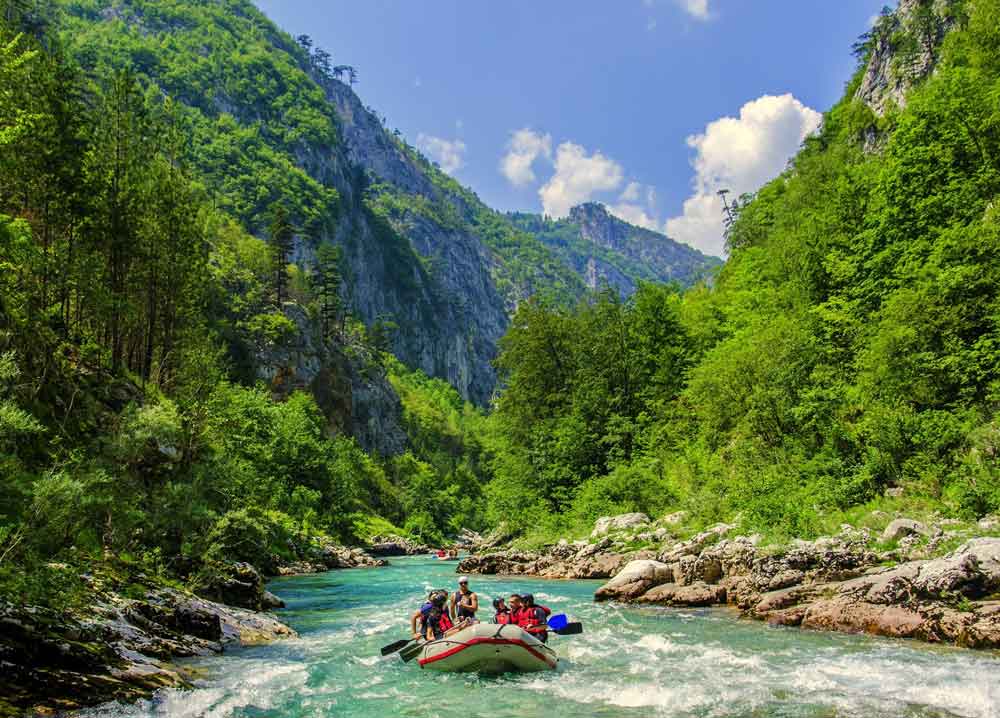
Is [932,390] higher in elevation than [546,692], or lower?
higher

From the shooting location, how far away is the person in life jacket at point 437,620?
14156 mm

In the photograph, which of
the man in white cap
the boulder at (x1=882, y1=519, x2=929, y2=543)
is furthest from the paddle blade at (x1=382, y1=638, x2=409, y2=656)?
Result: the boulder at (x1=882, y1=519, x2=929, y2=543)

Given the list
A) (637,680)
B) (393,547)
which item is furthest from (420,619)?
(393,547)

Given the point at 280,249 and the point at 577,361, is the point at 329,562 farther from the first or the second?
the point at 280,249

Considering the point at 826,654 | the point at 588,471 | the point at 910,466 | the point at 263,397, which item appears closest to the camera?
the point at 826,654

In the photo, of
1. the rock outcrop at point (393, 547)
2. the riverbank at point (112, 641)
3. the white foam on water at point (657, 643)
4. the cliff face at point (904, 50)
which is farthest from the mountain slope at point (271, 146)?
the white foam on water at point (657, 643)

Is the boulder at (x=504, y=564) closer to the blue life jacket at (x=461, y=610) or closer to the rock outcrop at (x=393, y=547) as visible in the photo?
the blue life jacket at (x=461, y=610)

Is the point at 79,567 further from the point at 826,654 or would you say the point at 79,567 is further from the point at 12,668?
the point at 826,654

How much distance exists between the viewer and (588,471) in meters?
41.8

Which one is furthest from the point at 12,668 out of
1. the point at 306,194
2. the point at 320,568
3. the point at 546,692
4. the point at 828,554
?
the point at 306,194

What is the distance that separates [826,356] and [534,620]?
823 inches

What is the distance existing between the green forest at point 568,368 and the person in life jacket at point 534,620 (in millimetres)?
8631

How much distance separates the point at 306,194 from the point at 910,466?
129985mm

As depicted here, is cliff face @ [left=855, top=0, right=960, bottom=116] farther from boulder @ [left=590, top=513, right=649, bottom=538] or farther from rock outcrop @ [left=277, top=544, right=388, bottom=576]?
rock outcrop @ [left=277, top=544, right=388, bottom=576]
